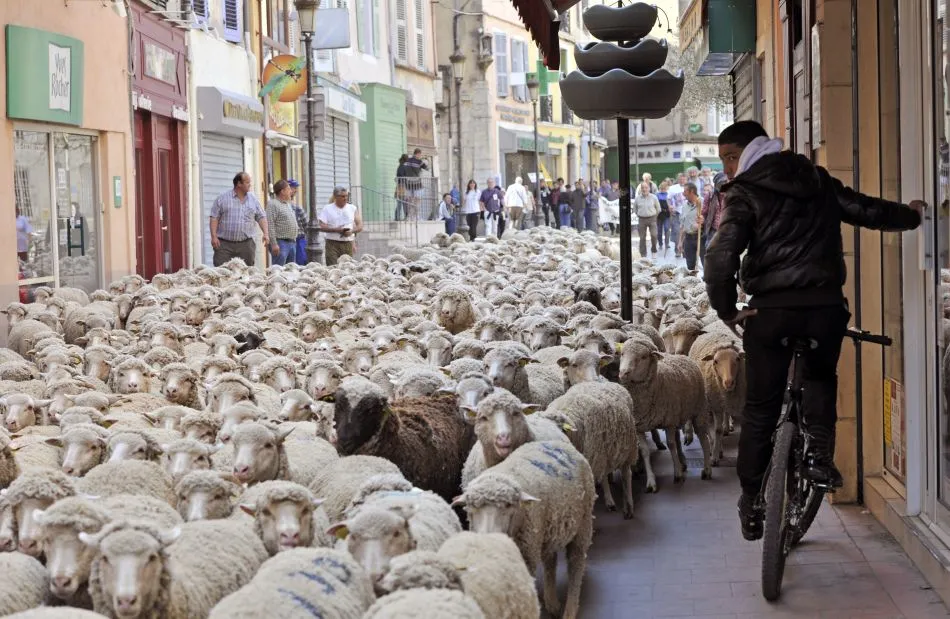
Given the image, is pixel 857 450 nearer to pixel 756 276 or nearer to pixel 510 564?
pixel 756 276

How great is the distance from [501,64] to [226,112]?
3268 cm

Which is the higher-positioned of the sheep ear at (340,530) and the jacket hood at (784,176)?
the jacket hood at (784,176)

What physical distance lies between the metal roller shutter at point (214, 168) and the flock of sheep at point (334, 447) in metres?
10.7

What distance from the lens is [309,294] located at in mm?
15094

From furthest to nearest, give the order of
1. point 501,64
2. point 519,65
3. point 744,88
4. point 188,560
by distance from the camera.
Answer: point 519,65, point 501,64, point 744,88, point 188,560

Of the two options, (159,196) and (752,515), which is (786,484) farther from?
(159,196)

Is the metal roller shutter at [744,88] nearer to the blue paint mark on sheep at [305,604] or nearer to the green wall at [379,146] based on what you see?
the blue paint mark on sheep at [305,604]

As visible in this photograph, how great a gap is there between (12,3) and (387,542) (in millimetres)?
11474

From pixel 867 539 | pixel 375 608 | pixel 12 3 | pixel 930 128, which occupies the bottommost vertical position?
pixel 867 539

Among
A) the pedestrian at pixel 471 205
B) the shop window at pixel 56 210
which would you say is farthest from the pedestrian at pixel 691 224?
the pedestrian at pixel 471 205

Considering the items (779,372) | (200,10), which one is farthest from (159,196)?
(779,372)

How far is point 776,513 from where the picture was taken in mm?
5801

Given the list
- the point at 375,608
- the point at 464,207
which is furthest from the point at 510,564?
the point at 464,207

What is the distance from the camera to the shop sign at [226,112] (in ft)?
77.9
